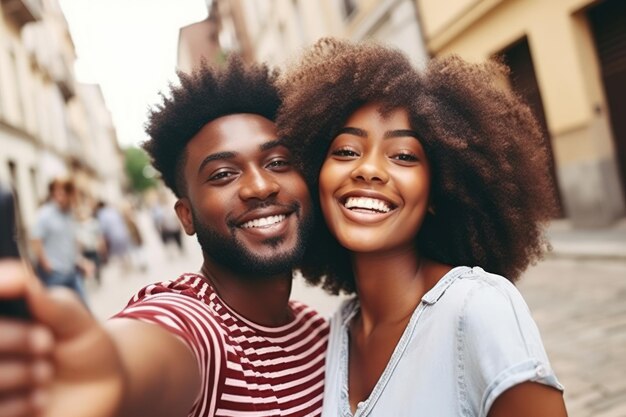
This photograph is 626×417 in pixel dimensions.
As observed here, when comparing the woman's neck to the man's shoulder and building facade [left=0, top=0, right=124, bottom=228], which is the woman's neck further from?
building facade [left=0, top=0, right=124, bottom=228]

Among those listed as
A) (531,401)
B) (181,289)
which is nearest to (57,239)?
(181,289)

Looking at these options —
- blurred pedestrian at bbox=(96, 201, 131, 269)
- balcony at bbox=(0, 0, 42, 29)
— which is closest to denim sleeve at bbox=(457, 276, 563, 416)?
blurred pedestrian at bbox=(96, 201, 131, 269)

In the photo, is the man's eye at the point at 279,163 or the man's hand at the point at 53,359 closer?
the man's hand at the point at 53,359

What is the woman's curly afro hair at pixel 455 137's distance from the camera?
187cm

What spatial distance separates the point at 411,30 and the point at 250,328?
11473mm

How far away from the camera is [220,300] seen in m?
1.79

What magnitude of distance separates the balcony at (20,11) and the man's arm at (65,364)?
58.4 feet

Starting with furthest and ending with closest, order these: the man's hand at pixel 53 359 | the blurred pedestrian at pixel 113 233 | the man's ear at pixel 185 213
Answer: the blurred pedestrian at pixel 113 233 → the man's ear at pixel 185 213 → the man's hand at pixel 53 359

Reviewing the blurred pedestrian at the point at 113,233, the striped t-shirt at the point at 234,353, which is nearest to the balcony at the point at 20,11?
the blurred pedestrian at the point at 113,233

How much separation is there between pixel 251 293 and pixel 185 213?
44 centimetres

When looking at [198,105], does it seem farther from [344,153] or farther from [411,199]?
[411,199]

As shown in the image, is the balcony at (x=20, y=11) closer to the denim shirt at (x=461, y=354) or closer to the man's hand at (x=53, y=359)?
the denim shirt at (x=461, y=354)

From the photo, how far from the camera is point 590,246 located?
288 inches

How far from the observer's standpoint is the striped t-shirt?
4.66 ft
